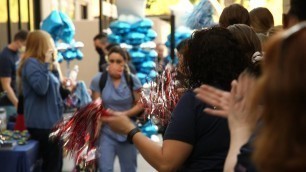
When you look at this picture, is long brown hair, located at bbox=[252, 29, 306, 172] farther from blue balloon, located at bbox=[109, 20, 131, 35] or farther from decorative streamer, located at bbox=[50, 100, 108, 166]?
blue balloon, located at bbox=[109, 20, 131, 35]

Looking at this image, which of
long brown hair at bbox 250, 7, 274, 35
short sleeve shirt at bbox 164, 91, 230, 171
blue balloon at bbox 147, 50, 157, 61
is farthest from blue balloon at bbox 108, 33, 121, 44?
short sleeve shirt at bbox 164, 91, 230, 171

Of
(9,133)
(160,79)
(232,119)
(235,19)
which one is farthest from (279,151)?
(9,133)

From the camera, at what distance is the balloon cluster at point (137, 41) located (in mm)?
10820

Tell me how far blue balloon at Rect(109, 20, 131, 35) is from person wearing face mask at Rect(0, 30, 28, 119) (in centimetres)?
211

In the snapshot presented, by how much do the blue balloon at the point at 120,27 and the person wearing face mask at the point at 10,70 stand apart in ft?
6.92

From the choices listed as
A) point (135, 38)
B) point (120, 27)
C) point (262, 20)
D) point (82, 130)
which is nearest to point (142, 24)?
point (135, 38)

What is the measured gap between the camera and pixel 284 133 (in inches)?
56.9

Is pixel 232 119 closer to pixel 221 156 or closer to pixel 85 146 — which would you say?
pixel 221 156

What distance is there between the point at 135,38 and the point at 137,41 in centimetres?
6

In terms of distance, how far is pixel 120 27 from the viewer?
10852mm

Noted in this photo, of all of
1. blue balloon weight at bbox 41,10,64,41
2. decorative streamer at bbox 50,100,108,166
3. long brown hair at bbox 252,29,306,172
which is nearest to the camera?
long brown hair at bbox 252,29,306,172

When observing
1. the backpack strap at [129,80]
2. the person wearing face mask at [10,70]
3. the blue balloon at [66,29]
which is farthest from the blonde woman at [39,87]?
the blue balloon at [66,29]

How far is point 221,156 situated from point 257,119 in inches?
38.9

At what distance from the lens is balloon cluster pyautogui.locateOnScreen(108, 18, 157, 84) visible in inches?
426
